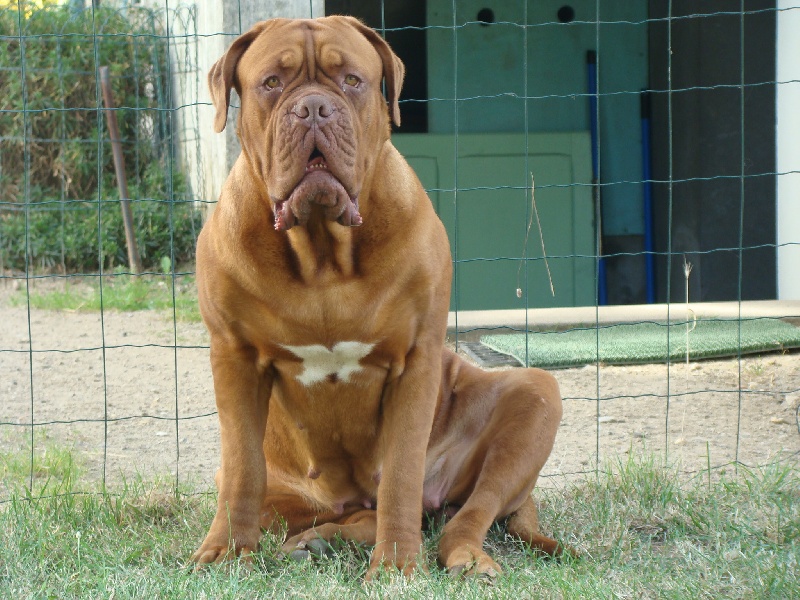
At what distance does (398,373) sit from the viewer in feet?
9.58

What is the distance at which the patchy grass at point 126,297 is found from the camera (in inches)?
288

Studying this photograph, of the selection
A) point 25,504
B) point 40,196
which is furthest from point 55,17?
point 25,504

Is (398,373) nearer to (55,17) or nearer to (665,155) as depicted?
(665,155)

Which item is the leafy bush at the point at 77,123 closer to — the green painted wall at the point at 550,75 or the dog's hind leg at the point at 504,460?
the green painted wall at the point at 550,75

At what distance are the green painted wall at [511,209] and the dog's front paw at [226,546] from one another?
555 centimetres

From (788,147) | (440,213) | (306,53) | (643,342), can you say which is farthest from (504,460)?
(440,213)

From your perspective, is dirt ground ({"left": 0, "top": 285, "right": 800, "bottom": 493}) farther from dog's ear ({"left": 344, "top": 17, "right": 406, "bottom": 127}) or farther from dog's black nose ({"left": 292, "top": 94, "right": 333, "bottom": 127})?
dog's black nose ({"left": 292, "top": 94, "right": 333, "bottom": 127})

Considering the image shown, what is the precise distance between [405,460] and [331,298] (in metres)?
0.47

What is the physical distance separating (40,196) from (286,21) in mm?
7305

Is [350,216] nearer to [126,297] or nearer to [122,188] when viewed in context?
[126,297]

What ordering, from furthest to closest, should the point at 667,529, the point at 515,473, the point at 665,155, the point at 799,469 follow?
1. the point at 665,155
2. the point at 799,469
3. the point at 667,529
4. the point at 515,473

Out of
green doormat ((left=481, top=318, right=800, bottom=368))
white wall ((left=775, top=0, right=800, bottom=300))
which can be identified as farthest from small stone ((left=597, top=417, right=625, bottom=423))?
white wall ((left=775, top=0, right=800, bottom=300))

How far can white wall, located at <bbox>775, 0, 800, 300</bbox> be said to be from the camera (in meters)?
6.80

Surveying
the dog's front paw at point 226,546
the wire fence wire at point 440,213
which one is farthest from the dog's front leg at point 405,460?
the wire fence wire at point 440,213
